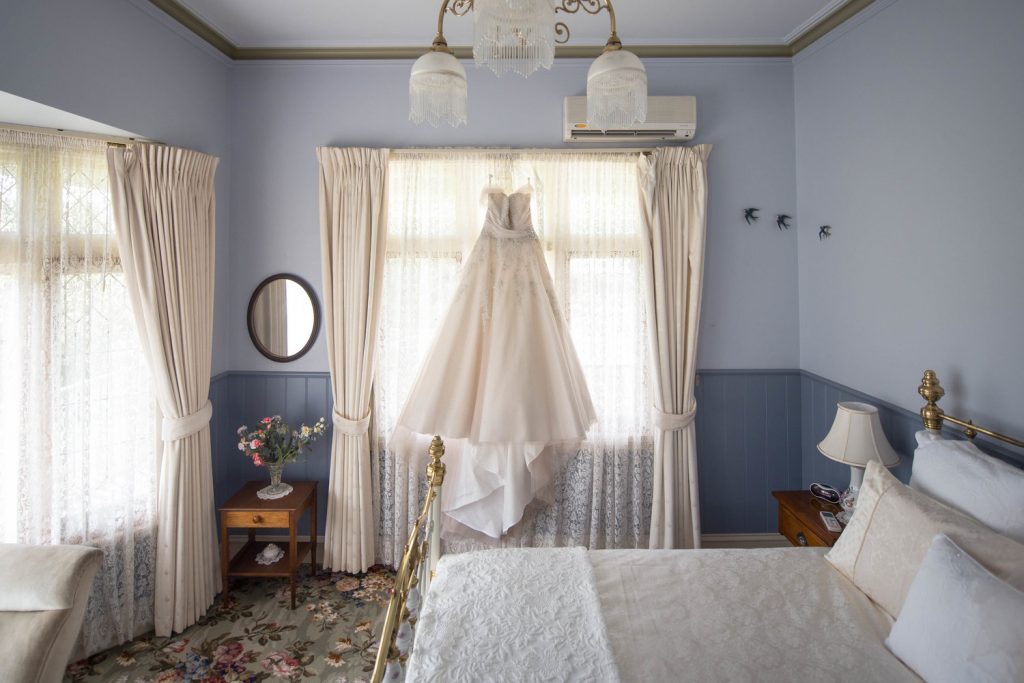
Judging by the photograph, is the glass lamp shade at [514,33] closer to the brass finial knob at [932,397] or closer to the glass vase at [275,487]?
the brass finial knob at [932,397]

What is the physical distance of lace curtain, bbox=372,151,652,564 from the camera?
2807 millimetres

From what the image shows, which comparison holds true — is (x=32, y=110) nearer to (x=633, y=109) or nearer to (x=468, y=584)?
(x=633, y=109)

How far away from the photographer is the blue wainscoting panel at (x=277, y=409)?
2.96 m

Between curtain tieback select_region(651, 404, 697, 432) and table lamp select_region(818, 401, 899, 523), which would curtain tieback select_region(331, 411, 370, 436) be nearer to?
curtain tieback select_region(651, 404, 697, 432)

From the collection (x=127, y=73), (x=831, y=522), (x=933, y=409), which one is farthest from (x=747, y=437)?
(x=127, y=73)

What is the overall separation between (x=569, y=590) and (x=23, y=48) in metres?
2.71

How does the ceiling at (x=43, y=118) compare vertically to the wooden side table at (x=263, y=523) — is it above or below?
above

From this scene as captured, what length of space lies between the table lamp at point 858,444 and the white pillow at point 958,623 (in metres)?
0.77

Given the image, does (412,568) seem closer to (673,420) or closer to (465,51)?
(673,420)

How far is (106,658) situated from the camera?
2.21 meters

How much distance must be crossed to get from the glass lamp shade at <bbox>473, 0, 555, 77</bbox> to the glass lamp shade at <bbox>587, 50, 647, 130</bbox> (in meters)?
0.19

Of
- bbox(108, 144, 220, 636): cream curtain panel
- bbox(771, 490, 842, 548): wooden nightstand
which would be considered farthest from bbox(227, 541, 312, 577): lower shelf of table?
bbox(771, 490, 842, 548): wooden nightstand

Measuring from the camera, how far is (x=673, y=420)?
2787 millimetres

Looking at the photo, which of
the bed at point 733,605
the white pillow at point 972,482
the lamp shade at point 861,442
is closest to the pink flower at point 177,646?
the bed at point 733,605
